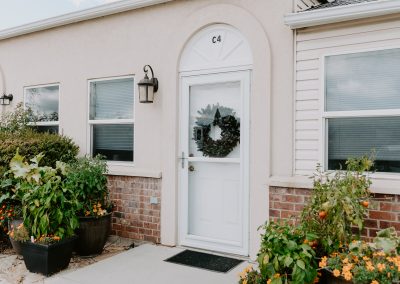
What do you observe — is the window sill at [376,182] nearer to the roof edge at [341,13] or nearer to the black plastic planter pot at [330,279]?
the black plastic planter pot at [330,279]

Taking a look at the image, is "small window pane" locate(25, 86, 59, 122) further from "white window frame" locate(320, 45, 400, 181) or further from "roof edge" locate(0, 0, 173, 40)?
"white window frame" locate(320, 45, 400, 181)

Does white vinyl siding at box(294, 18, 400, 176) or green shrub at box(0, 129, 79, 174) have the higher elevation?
white vinyl siding at box(294, 18, 400, 176)

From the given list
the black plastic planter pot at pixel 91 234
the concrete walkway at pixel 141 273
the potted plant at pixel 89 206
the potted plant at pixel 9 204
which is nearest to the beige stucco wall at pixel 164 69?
the concrete walkway at pixel 141 273

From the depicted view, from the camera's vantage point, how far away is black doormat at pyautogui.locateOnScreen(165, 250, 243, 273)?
15.3 feet

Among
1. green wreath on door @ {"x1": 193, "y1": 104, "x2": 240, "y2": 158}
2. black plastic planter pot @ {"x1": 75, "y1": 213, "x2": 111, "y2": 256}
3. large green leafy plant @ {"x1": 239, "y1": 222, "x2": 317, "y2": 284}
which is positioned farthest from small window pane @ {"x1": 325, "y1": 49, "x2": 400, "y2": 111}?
black plastic planter pot @ {"x1": 75, "y1": 213, "x2": 111, "y2": 256}

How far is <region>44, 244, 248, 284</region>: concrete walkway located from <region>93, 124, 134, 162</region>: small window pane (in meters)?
1.75

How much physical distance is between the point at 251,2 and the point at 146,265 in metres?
3.59

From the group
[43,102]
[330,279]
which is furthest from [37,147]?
[330,279]

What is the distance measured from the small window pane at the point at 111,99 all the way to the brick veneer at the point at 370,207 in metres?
2.74

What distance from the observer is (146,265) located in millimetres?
4781

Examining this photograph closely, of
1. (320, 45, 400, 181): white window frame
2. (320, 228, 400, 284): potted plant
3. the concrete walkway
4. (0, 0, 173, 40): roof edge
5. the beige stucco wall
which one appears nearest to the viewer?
(320, 228, 400, 284): potted plant

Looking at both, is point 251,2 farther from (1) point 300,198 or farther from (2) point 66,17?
(2) point 66,17

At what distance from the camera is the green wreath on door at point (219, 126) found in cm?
518

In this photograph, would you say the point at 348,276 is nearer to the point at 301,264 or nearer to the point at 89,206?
the point at 301,264
